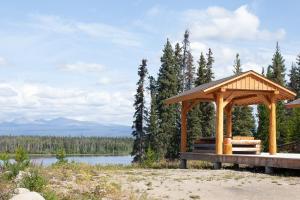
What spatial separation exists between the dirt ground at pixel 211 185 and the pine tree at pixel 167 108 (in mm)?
35518

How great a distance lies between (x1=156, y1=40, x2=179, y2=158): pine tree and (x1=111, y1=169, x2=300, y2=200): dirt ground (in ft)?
117

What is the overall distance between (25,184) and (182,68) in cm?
4992

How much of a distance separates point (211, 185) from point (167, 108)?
39.0 meters

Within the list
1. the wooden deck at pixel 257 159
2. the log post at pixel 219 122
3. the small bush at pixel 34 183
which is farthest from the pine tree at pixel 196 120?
the small bush at pixel 34 183

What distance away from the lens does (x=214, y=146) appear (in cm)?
2316

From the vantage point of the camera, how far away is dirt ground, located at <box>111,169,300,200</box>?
1301cm

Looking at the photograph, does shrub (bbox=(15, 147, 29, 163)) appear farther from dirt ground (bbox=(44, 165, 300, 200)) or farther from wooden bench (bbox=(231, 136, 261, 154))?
wooden bench (bbox=(231, 136, 261, 154))

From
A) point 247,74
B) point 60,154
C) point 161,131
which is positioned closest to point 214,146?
point 247,74

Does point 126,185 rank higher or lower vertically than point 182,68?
lower

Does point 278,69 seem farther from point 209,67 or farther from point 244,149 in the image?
point 244,149

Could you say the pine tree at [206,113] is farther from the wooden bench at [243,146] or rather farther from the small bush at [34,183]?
the small bush at [34,183]

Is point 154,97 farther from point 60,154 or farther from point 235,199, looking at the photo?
point 235,199

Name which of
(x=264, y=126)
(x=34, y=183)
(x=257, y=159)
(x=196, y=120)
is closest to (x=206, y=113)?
(x=196, y=120)

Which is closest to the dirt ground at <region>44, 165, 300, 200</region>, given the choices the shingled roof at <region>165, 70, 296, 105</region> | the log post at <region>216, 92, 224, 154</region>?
the log post at <region>216, 92, 224, 154</region>
